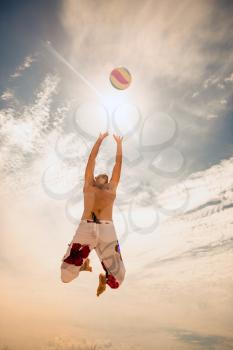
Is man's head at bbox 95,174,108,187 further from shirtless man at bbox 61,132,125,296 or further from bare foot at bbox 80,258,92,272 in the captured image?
bare foot at bbox 80,258,92,272

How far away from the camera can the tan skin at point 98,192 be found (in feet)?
26.5

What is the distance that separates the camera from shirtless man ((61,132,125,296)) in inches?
305

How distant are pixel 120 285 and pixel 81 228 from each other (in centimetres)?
194

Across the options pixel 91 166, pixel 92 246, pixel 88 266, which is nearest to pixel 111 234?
pixel 92 246

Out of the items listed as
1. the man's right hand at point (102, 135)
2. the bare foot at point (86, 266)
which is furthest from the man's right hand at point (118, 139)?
the bare foot at point (86, 266)

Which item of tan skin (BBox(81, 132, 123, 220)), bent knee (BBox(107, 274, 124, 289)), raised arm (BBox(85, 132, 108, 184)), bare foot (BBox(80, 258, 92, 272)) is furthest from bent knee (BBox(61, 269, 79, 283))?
raised arm (BBox(85, 132, 108, 184))

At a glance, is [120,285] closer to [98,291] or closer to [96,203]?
[98,291]

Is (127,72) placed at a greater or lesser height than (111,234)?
greater

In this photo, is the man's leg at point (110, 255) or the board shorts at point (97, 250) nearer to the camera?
the board shorts at point (97, 250)

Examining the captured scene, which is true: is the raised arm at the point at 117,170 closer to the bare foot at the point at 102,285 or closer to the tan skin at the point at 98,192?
the tan skin at the point at 98,192

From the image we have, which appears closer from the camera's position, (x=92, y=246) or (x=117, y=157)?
(x=92, y=246)

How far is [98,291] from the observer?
8.12 m

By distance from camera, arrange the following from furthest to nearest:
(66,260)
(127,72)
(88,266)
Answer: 1. (127,72)
2. (88,266)
3. (66,260)

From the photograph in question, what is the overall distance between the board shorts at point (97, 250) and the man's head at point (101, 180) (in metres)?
1.05
